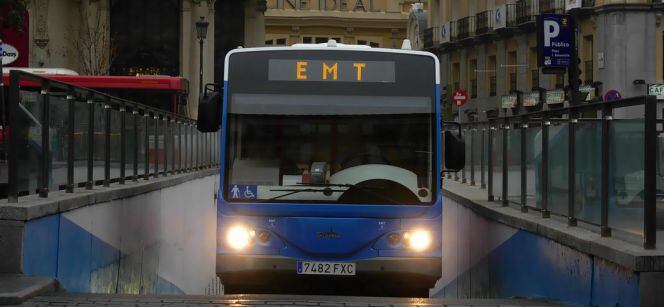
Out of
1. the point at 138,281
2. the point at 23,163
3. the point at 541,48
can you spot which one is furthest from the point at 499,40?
the point at 23,163

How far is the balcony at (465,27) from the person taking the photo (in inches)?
2446

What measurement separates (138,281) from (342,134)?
14.0ft

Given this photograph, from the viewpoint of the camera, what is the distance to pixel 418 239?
12008 mm

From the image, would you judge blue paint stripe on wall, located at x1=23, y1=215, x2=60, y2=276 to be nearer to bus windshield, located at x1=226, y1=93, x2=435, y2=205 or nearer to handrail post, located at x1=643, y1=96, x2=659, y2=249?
bus windshield, located at x1=226, y1=93, x2=435, y2=205

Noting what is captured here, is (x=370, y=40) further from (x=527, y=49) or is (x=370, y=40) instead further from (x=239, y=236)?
(x=239, y=236)

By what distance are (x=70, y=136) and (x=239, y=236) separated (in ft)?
6.47

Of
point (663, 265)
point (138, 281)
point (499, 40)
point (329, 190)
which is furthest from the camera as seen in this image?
point (499, 40)

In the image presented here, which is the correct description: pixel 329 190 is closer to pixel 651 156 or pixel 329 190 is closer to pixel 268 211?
pixel 268 211

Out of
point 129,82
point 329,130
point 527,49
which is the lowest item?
point 329,130

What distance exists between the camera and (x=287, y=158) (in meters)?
11.8

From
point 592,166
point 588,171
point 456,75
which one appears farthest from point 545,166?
point 456,75

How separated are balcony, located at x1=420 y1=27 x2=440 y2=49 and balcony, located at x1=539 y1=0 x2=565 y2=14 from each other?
670 inches

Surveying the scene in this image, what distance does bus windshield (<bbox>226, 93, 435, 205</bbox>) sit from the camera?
38.7 feet

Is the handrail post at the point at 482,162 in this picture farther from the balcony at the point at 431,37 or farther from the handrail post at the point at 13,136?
the balcony at the point at 431,37
